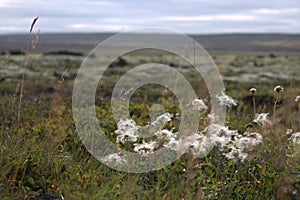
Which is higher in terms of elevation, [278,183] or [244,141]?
[244,141]

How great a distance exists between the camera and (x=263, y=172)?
4375 millimetres

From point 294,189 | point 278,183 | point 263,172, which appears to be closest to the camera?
point 294,189

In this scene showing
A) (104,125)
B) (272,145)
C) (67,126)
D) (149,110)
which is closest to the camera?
(272,145)

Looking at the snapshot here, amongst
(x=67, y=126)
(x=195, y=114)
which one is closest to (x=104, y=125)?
(x=67, y=126)

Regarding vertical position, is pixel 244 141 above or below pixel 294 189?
above

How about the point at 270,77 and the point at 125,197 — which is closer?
the point at 125,197

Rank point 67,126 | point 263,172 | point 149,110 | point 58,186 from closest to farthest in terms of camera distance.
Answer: point 58,186, point 263,172, point 67,126, point 149,110

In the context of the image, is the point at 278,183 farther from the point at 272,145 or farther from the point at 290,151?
the point at 272,145

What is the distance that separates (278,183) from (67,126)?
2.79 meters

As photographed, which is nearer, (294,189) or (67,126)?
(294,189)

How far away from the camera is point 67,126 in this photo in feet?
19.1

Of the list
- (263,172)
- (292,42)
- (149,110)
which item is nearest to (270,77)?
(149,110)

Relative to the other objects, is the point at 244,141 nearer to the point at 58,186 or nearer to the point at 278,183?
the point at 278,183

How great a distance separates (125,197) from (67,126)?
2.48 m
